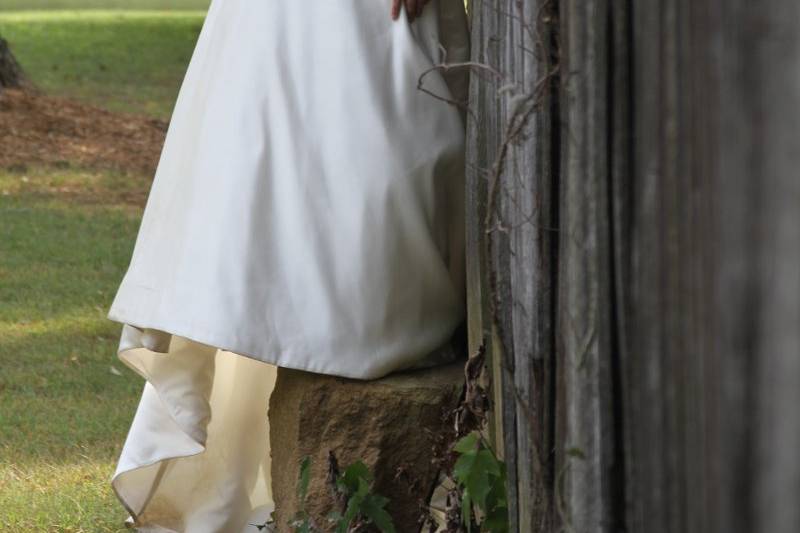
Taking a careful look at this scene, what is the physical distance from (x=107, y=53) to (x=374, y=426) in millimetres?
13239

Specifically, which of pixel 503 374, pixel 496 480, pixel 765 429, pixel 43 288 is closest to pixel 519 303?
pixel 503 374

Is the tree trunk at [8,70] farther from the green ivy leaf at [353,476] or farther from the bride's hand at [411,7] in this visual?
the green ivy leaf at [353,476]

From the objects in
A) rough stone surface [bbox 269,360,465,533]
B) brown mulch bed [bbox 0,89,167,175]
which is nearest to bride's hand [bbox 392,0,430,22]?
rough stone surface [bbox 269,360,465,533]

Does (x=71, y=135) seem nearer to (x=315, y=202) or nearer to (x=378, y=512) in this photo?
(x=315, y=202)

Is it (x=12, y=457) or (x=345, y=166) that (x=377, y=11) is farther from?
(x=12, y=457)

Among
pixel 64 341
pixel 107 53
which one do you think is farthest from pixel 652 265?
pixel 107 53

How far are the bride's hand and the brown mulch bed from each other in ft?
20.4

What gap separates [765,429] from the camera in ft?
4.09

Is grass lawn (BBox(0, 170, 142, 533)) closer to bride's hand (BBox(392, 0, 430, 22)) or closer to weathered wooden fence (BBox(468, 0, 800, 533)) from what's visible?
bride's hand (BBox(392, 0, 430, 22))

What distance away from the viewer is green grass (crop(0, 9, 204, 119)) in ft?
40.1

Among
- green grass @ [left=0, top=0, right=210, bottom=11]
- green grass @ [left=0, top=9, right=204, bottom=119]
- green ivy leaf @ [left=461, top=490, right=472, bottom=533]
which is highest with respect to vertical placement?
green ivy leaf @ [left=461, top=490, right=472, bottom=533]

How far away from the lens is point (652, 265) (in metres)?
1.51

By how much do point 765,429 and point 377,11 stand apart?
1.80 metres

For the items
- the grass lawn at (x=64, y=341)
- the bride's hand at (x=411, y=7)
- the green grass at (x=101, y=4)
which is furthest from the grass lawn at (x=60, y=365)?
the green grass at (x=101, y=4)
